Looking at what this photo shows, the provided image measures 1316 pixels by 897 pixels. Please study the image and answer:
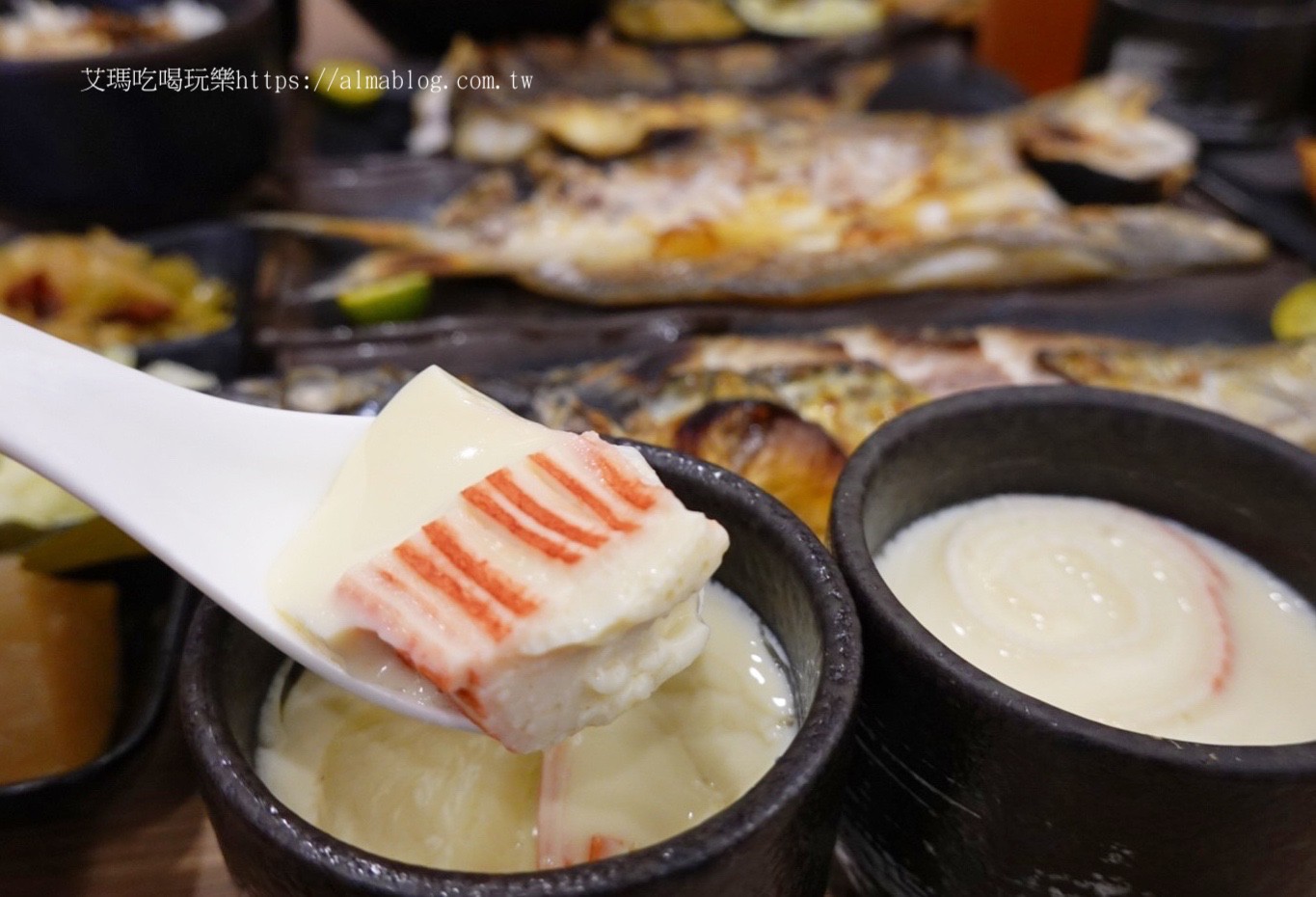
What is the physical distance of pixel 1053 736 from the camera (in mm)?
628

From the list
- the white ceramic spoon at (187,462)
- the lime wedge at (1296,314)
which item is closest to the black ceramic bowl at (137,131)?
the white ceramic spoon at (187,462)

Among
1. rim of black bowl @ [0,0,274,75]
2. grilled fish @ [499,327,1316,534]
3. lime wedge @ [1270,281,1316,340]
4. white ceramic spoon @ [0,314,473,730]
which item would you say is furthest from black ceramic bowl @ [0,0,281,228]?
lime wedge @ [1270,281,1316,340]

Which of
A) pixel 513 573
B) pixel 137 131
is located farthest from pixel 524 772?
pixel 137 131

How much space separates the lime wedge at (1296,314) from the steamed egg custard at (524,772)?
1.30m

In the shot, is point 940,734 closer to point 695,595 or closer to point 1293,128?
point 695,595

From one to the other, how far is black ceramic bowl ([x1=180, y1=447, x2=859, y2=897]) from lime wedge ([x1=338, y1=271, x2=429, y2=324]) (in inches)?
39.6

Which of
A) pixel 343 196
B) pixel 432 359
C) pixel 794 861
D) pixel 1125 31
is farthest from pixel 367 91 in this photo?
pixel 794 861

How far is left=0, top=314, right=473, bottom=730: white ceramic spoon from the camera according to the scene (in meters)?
0.68

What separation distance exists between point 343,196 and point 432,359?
799 millimetres

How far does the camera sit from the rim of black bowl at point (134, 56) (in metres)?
1.68

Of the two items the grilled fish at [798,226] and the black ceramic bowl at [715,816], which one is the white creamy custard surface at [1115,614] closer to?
the black ceramic bowl at [715,816]

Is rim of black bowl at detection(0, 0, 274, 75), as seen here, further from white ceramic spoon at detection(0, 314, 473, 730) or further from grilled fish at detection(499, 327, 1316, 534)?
white ceramic spoon at detection(0, 314, 473, 730)

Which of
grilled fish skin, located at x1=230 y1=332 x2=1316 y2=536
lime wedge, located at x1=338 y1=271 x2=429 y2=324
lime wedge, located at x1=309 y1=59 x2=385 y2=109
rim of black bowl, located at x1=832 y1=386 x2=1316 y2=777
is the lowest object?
lime wedge, located at x1=338 y1=271 x2=429 y2=324

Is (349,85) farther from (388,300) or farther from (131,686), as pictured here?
(131,686)
